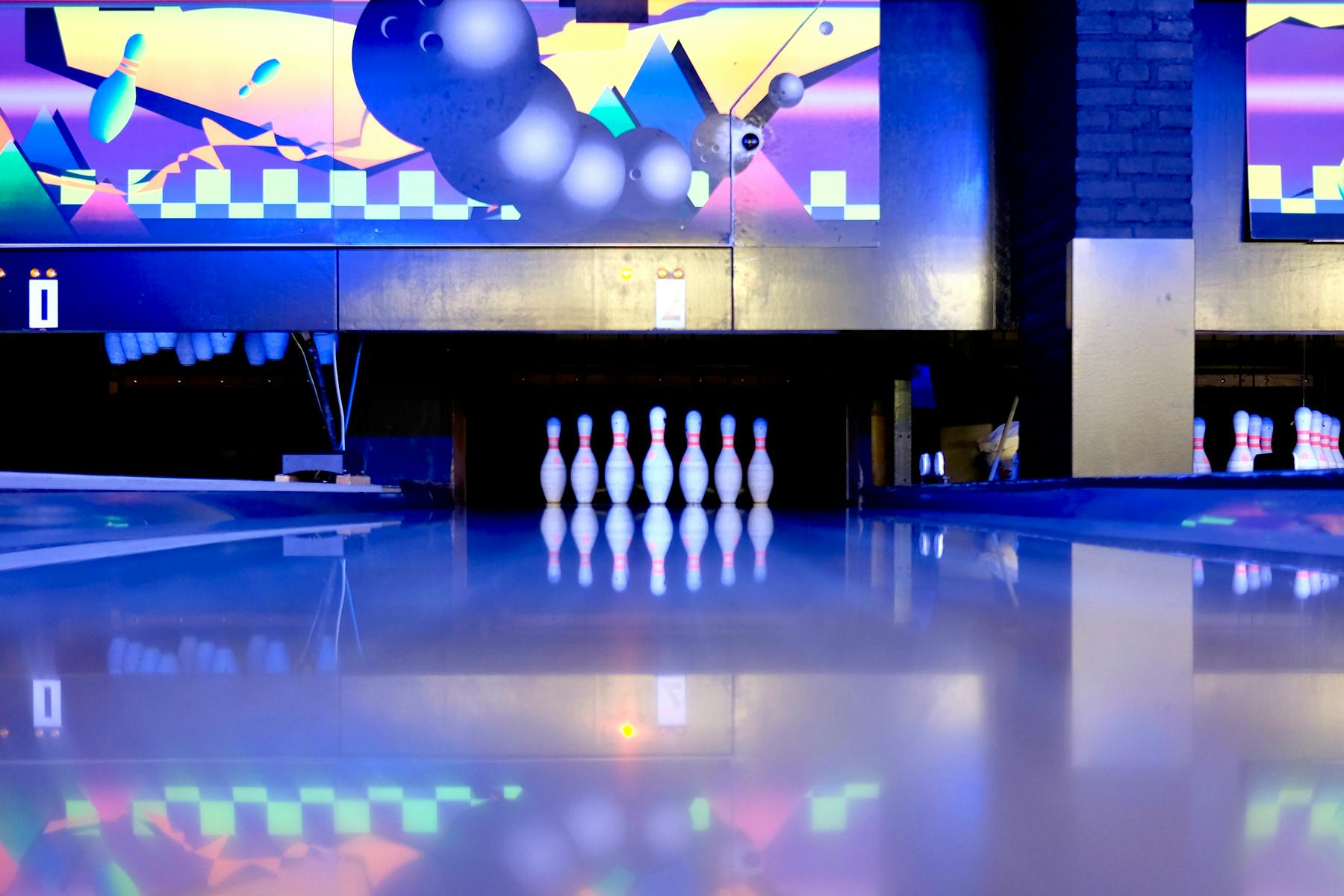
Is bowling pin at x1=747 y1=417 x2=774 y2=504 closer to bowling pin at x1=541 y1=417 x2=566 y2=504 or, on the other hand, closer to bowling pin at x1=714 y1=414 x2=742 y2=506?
bowling pin at x1=714 y1=414 x2=742 y2=506

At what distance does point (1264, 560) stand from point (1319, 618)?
19.5 inches

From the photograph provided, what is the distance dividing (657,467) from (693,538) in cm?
187

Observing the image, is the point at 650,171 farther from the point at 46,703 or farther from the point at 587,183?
the point at 46,703

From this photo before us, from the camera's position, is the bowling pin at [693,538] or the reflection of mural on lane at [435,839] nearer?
the reflection of mural on lane at [435,839]

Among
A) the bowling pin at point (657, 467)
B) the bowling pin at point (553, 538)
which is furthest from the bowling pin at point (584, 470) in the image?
the bowling pin at point (553, 538)

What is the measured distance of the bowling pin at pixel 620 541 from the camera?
849mm

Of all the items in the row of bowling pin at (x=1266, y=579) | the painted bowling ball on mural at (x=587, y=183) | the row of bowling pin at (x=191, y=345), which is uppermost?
the painted bowling ball on mural at (x=587, y=183)

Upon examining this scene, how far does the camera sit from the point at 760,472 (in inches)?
134

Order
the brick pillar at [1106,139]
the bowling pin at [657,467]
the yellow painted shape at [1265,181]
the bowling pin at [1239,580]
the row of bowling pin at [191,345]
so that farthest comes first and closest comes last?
the bowling pin at [657,467]
the row of bowling pin at [191,345]
the yellow painted shape at [1265,181]
the brick pillar at [1106,139]
the bowling pin at [1239,580]

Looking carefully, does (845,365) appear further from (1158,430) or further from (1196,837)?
(1196,837)

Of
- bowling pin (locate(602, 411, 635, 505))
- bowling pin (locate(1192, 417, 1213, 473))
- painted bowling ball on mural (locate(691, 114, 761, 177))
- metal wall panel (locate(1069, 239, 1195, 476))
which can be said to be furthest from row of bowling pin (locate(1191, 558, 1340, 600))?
bowling pin (locate(1192, 417, 1213, 473))

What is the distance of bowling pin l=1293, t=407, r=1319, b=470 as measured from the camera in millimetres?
3374

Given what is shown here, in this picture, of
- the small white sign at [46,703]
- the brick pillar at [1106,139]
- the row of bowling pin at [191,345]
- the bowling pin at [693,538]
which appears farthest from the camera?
the row of bowling pin at [191,345]

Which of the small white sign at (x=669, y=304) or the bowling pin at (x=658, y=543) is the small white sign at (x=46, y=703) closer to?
the bowling pin at (x=658, y=543)
